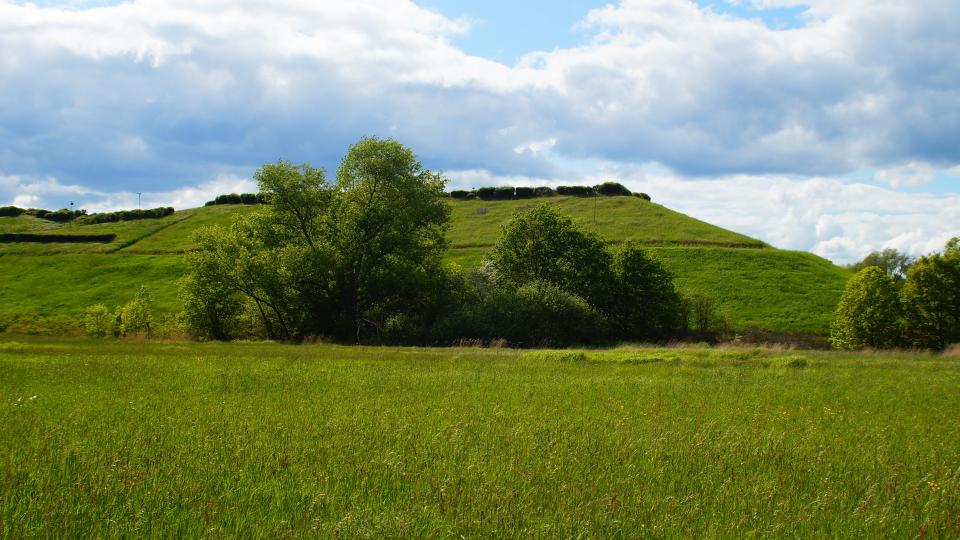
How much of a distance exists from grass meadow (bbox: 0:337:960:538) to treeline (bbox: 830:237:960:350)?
41066mm

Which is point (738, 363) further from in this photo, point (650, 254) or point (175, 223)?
point (175, 223)

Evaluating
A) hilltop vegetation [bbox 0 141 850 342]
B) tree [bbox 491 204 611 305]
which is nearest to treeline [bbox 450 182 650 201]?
hilltop vegetation [bbox 0 141 850 342]

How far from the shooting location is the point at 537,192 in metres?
147

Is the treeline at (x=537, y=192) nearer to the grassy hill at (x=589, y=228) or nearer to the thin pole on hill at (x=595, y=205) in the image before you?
the thin pole on hill at (x=595, y=205)

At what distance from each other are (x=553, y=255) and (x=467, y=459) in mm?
48948

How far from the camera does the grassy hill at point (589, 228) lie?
75.9 metres

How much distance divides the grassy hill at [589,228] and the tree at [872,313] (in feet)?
31.4

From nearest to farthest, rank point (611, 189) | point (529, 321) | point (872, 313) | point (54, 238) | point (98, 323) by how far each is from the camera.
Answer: point (529, 321) < point (872, 313) < point (98, 323) < point (54, 238) < point (611, 189)

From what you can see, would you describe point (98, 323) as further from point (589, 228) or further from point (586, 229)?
point (589, 228)

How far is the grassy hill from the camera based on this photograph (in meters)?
75.9

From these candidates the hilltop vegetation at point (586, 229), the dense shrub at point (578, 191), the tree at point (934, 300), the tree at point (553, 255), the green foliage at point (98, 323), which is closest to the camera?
the tree at point (934, 300)

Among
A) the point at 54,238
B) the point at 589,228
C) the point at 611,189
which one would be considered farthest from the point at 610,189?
the point at 54,238

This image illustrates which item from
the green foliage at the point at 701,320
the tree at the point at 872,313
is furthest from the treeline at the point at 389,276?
the tree at the point at 872,313

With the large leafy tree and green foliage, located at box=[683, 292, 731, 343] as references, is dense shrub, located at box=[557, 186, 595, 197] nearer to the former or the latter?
green foliage, located at box=[683, 292, 731, 343]
